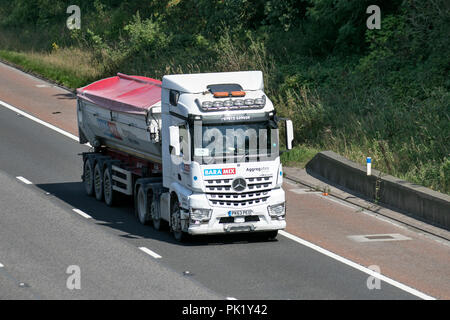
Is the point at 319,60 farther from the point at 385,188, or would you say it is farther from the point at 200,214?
the point at 200,214

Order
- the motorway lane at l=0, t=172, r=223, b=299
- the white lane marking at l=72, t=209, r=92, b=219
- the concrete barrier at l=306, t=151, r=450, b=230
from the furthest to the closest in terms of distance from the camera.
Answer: the white lane marking at l=72, t=209, r=92, b=219 < the concrete barrier at l=306, t=151, r=450, b=230 < the motorway lane at l=0, t=172, r=223, b=299

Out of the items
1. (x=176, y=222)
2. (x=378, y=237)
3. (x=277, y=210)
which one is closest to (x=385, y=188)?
(x=378, y=237)

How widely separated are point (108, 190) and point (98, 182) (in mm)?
906

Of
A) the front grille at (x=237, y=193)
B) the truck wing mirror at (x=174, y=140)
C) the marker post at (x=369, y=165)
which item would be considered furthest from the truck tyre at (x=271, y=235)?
the marker post at (x=369, y=165)

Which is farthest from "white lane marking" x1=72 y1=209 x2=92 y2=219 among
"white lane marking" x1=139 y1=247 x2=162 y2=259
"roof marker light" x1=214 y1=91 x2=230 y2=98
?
"roof marker light" x1=214 y1=91 x2=230 y2=98

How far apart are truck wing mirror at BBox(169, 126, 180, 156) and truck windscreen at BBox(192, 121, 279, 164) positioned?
36 cm

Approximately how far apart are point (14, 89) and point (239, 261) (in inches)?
1009

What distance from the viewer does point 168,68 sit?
127ft

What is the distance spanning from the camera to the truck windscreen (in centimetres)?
2034

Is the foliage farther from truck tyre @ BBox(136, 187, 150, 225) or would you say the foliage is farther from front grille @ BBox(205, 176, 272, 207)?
truck tyre @ BBox(136, 187, 150, 225)

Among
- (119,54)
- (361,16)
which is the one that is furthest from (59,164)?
(119,54)

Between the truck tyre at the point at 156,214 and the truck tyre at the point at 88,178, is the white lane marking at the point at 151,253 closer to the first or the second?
the truck tyre at the point at 156,214

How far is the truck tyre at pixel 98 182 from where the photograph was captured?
25656 millimetres
